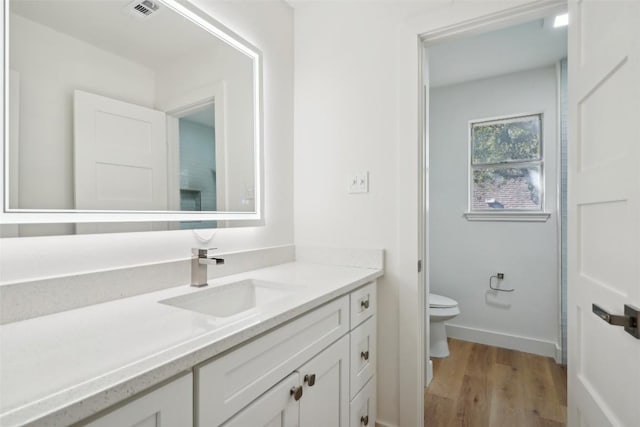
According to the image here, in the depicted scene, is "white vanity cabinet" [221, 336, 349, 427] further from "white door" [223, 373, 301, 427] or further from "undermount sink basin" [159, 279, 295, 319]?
"undermount sink basin" [159, 279, 295, 319]

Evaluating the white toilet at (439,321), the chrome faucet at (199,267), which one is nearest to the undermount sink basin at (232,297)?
the chrome faucet at (199,267)

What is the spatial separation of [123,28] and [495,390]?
2.70 m

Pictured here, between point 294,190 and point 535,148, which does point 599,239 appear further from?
point 535,148

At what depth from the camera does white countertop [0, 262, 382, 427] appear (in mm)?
475

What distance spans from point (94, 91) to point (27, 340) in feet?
2.41

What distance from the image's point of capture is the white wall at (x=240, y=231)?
0.89 meters

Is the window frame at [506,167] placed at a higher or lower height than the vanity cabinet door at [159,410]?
higher

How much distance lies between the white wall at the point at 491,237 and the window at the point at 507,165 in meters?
0.07

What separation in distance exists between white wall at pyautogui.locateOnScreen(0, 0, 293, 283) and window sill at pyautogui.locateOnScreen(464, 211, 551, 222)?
6.14 feet

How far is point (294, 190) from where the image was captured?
1882 mm

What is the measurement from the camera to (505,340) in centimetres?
274

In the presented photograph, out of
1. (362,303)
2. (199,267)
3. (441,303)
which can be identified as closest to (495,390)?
(441,303)

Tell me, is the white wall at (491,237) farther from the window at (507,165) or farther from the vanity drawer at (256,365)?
the vanity drawer at (256,365)

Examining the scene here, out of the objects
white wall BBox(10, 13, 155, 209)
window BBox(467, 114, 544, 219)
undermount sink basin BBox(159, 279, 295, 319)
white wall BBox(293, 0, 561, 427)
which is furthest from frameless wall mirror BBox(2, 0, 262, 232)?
window BBox(467, 114, 544, 219)
